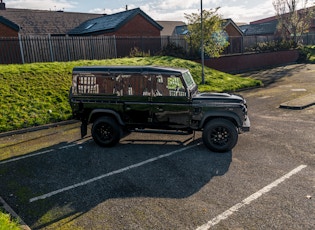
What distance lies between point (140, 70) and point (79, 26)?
25954mm

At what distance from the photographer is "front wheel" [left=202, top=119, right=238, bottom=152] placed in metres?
7.06

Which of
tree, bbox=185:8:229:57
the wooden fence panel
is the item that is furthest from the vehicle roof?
tree, bbox=185:8:229:57

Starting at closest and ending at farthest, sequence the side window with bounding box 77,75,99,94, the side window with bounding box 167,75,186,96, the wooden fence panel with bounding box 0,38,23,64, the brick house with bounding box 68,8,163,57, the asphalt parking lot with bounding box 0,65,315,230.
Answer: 1. the asphalt parking lot with bounding box 0,65,315,230
2. the side window with bounding box 167,75,186,96
3. the side window with bounding box 77,75,99,94
4. the wooden fence panel with bounding box 0,38,23,64
5. the brick house with bounding box 68,8,163,57

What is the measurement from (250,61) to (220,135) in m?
22.1

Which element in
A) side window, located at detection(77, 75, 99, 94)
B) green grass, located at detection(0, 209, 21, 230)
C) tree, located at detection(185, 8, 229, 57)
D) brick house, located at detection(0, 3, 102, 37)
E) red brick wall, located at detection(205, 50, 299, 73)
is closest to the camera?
green grass, located at detection(0, 209, 21, 230)

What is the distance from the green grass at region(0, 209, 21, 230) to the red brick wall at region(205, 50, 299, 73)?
1970 cm

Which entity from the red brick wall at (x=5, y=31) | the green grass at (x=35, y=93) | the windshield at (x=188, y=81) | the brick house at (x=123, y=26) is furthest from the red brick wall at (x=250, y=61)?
the red brick wall at (x=5, y=31)

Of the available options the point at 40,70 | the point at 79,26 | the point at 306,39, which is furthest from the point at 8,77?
the point at 306,39

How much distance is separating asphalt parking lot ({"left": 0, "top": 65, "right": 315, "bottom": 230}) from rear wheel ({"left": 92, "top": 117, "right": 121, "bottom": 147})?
0.86 ft

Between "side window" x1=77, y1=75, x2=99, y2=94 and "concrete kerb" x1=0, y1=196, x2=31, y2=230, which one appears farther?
"side window" x1=77, y1=75, x2=99, y2=94

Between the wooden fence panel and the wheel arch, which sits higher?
the wooden fence panel

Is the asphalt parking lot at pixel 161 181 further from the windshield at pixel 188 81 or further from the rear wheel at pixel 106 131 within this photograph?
the windshield at pixel 188 81

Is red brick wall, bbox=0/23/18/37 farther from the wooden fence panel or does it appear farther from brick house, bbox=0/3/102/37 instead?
the wooden fence panel

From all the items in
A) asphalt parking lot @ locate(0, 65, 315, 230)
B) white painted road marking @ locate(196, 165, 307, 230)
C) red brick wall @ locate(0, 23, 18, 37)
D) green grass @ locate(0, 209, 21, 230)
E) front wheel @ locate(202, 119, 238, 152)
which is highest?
red brick wall @ locate(0, 23, 18, 37)
